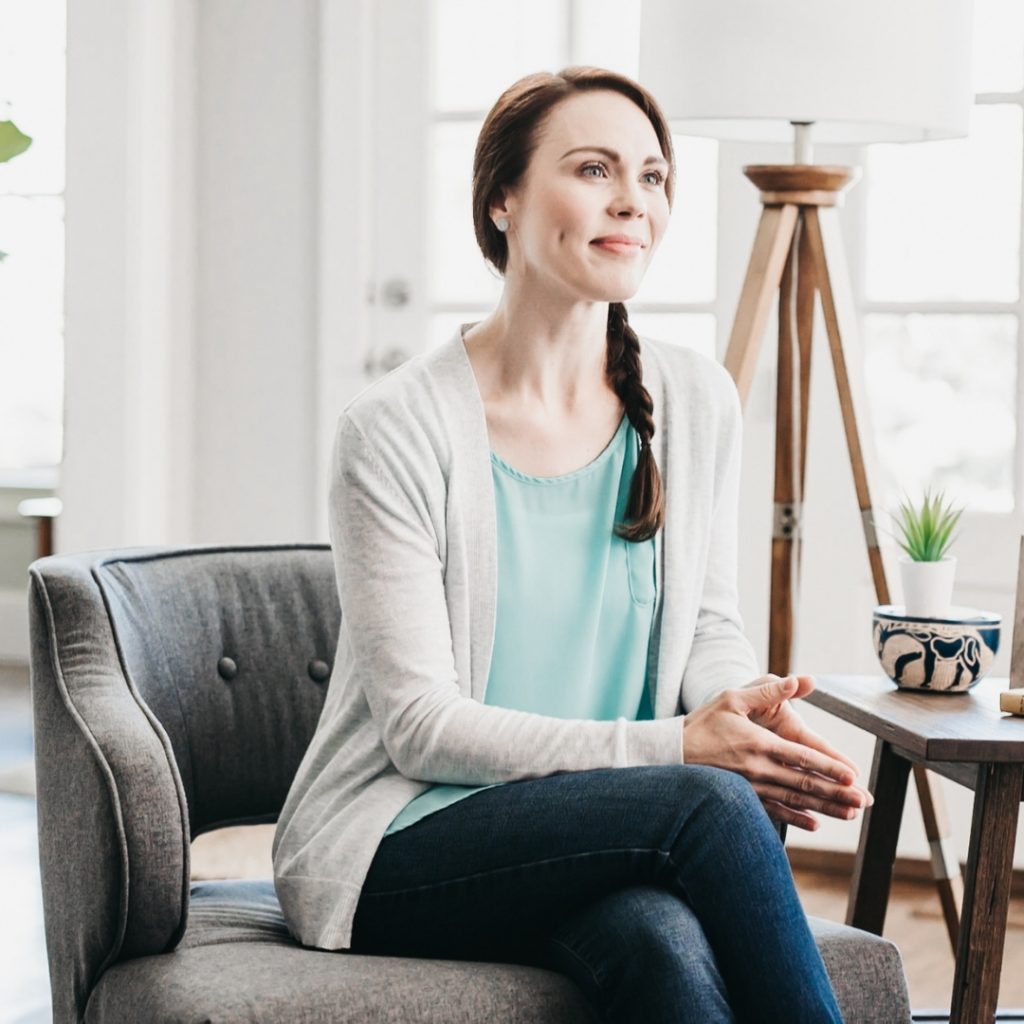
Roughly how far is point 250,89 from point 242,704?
6.83 feet

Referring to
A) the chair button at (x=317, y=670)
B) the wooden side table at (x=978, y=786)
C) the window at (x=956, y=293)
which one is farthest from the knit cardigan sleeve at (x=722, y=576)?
the window at (x=956, y=293)

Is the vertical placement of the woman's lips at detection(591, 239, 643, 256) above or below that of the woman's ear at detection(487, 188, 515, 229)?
below

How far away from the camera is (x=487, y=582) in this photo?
157cm

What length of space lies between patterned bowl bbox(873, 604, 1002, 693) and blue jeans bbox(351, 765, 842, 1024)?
1.66 feet

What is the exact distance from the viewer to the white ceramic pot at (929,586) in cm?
183

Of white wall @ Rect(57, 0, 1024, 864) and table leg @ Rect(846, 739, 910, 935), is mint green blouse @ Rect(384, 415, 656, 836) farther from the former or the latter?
white wall @ Rect(57, 0, 1024, 864)

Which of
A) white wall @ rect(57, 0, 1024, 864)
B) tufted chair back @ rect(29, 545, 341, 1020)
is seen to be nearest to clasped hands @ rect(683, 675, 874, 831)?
tufted chair back @ rect(29, 545, 341, 1020)

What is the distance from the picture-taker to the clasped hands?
145 cm

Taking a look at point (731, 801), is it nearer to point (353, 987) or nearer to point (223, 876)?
point (353, 987)

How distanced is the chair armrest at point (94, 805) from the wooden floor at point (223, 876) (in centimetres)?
100

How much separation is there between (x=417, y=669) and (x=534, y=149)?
1.83 ft

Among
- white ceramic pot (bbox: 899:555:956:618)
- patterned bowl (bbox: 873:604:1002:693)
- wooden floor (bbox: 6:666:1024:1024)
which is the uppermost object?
white ceramic pot (bbox: 899:555:956:618)

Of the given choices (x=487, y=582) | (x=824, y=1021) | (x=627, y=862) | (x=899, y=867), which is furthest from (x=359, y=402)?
(x=899, y=867)

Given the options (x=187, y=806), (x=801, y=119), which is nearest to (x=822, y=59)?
(x=801, y=119)
